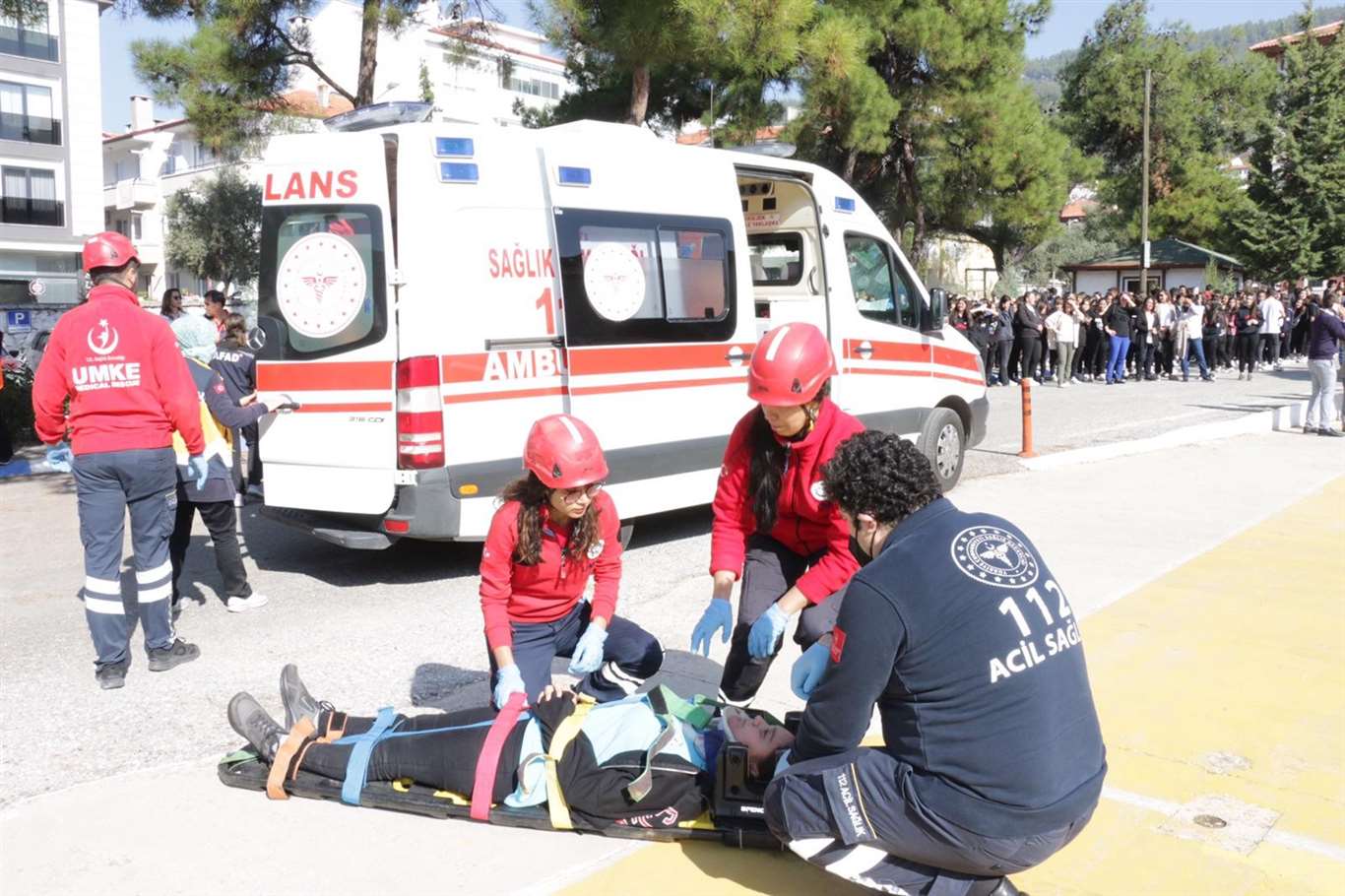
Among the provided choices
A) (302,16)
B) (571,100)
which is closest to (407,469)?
(302,16)

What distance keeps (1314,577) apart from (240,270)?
4236 cm

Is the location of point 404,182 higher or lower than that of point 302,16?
lower

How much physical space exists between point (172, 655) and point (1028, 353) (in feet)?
59.4

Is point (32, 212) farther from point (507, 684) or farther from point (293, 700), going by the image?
point (507, 684)

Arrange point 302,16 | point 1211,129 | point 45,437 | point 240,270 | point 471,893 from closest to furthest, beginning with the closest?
1. point 471,893
2. point 45,437
3. point 302,16
4. point 240,270
5. point 1211,129

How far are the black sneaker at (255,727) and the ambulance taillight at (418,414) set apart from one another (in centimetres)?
283

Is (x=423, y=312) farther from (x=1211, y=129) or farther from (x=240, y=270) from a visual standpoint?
(x=1211, y=129)

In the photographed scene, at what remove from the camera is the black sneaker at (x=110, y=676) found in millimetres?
5508

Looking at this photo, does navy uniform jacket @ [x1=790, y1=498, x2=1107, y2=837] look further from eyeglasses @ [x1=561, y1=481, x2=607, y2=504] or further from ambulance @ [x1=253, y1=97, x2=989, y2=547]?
ambulance @ [x1=253, y1=97, x2=989, y2=547]

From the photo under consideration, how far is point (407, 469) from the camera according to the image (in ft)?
23.1

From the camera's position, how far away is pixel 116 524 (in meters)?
5.51

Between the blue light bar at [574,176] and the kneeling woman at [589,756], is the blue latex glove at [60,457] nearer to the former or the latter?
the kneeling woman at [589,756]

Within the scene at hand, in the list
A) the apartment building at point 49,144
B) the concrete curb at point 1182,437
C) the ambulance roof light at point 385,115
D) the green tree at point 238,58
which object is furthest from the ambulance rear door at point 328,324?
the apartment building at point 49,144

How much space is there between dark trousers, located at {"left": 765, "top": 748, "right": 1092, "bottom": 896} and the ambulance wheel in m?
7.07
